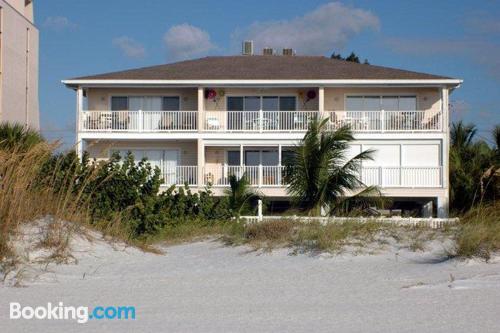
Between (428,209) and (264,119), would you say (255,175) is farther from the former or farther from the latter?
(428,209)

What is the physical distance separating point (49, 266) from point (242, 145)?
21.8 meters

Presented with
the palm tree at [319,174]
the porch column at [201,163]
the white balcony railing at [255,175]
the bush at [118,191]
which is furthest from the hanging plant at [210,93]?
the bush at [118,191]

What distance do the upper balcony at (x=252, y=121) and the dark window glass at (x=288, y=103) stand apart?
1384 mm

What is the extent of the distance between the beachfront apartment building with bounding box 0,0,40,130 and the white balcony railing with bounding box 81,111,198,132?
372 inches

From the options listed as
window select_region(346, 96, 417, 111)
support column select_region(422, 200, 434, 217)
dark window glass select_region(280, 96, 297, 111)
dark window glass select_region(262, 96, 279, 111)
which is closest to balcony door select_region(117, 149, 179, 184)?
dark window glass select_region(262, 96, 279, 111)

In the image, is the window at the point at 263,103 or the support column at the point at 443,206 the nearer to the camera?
the support column at the point at 443,206

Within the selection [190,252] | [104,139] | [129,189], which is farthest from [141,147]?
[190,252]

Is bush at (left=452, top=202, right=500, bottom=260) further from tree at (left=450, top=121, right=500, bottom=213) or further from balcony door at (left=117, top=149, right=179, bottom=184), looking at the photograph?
balcony door at (left=117, top=149, right=179, bottom=184)

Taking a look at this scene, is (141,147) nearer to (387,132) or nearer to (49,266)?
(387,132)

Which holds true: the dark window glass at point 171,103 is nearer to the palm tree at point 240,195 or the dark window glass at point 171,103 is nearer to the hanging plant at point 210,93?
the hanging plant at point 210,93

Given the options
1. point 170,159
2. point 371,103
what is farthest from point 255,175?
point 371,103

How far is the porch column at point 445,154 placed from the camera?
29547 mm

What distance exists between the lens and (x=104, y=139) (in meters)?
31.4

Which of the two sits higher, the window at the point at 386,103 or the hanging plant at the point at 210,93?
the hanging plant at the point at 210,93
